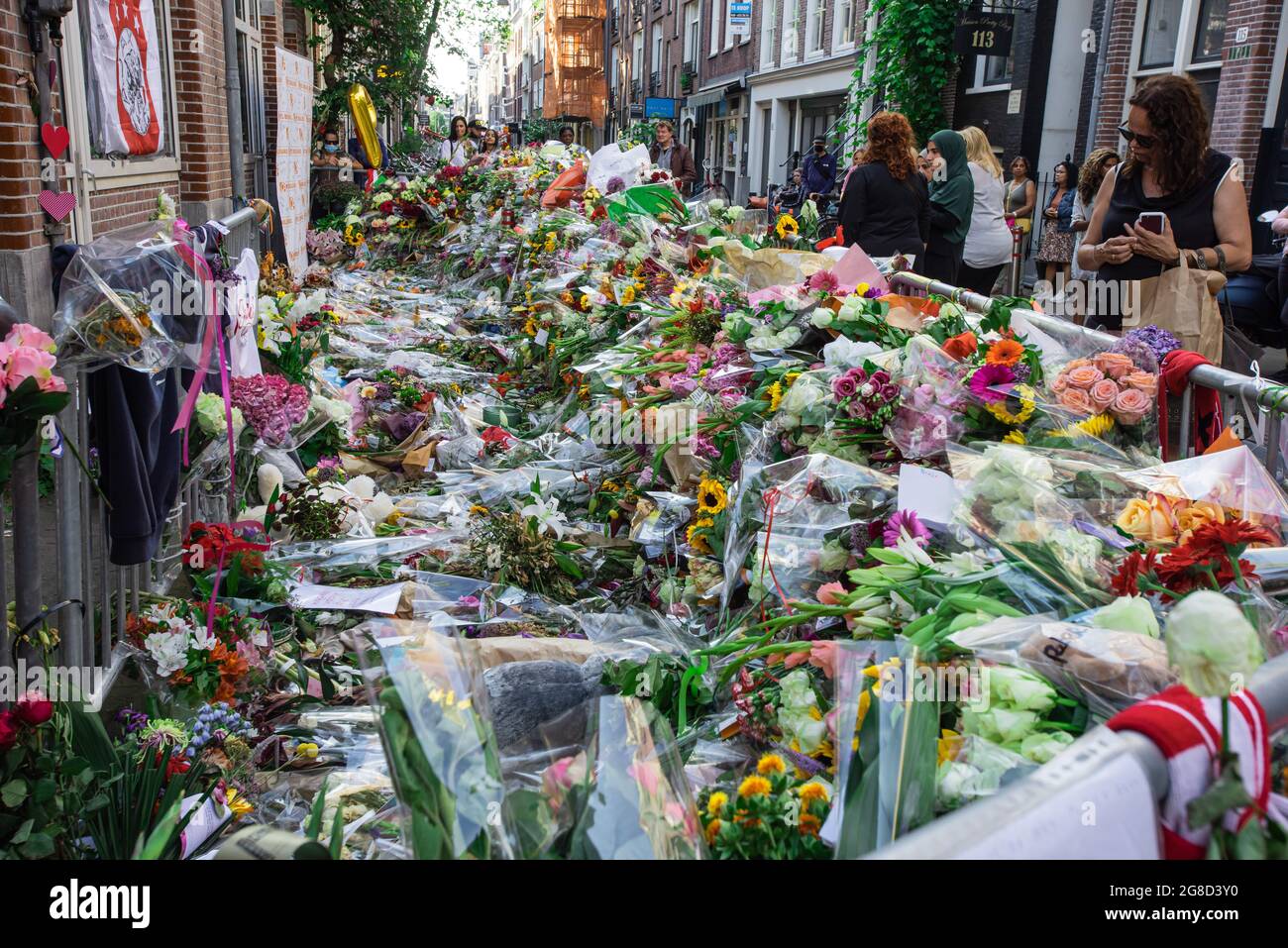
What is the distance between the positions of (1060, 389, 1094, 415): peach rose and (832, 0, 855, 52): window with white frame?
21.3m

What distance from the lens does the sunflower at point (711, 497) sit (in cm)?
351

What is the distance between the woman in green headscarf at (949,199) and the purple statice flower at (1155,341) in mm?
3329

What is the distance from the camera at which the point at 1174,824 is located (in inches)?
38.9

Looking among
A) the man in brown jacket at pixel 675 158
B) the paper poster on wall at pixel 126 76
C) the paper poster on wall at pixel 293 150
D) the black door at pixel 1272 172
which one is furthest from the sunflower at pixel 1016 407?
the man in brown jacket at pixel 675 158

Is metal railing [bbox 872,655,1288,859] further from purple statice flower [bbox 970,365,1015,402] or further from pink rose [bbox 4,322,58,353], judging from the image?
purple statice flower [bbox 970,365,1015,402]

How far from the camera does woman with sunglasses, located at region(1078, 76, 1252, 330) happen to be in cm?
417

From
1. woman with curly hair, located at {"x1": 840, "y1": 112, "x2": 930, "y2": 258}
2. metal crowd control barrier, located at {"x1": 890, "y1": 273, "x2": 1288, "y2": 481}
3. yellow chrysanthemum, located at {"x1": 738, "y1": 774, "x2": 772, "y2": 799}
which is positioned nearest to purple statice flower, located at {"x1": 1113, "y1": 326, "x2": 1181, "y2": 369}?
metal crowd control barrier, located at {"x1": 890, "y1": 273, "x2": 1288, "y2": 481}

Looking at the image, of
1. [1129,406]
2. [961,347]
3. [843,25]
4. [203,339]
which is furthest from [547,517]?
[843,25]

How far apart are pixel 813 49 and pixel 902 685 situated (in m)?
25.3

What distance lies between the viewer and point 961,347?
3375 mm

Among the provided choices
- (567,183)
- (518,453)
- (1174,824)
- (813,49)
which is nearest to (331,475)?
(518,453)

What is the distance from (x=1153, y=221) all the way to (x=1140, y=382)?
1516 millimetres

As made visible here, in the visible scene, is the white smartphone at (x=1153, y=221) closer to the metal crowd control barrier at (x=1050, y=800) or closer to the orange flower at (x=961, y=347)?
the orange flower at (x=961, y=347)

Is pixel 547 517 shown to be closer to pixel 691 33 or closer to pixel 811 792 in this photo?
pixel 811 792
